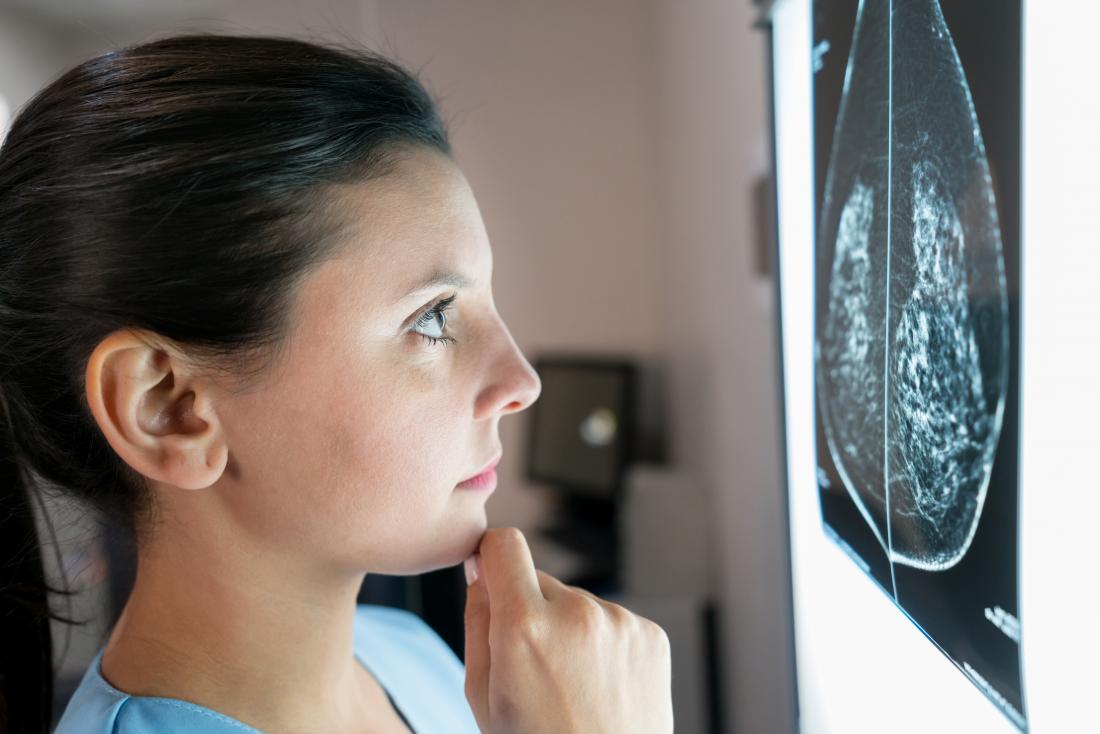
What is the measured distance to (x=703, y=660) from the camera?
2131 mm

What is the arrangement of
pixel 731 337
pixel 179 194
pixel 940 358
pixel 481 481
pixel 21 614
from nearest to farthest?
pixel 940 358
pixel 179 194
pixel 481 481
pixel 21 614
pixel 731 337

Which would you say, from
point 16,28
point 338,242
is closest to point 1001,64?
point 338,242

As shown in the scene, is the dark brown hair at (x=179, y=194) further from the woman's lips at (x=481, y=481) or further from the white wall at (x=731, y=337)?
the white wall at (x=731, y=337)

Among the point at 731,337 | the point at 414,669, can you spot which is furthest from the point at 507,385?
the point at 731,337

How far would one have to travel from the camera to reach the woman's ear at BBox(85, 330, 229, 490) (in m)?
0.71

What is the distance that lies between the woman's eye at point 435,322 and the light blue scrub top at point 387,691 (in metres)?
0.38

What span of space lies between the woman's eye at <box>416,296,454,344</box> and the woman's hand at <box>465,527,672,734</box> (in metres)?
0.21

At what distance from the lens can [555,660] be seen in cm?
72

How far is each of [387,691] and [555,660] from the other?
1.31 feet

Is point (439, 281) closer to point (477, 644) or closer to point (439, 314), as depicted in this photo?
point (439, 314)

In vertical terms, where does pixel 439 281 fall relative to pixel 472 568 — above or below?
above

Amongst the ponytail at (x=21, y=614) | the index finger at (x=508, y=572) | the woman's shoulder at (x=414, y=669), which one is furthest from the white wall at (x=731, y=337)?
the ponytail at (x=21, y=614)

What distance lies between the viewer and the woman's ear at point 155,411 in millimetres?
705

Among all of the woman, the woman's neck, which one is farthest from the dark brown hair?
the woman's neck
